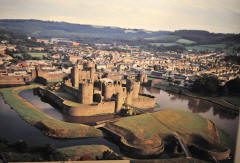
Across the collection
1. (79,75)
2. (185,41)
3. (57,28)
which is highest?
(57,28)

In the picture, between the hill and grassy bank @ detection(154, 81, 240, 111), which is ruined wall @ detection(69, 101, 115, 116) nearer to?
the hill

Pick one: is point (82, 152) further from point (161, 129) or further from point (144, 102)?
point (144, 102)

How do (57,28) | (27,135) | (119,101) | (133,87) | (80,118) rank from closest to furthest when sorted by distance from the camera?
(27,135)
(80,118)
(57,28)
(119,101)
(133,87)

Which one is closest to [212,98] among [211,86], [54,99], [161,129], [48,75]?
[211,86]

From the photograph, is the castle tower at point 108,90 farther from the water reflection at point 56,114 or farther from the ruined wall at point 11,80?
the ruined wall at point 11,80

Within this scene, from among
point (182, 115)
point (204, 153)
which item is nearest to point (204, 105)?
point (182, 115)
